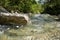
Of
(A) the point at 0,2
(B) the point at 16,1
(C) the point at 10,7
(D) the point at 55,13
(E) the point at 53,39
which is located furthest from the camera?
(D) the point at 55,13

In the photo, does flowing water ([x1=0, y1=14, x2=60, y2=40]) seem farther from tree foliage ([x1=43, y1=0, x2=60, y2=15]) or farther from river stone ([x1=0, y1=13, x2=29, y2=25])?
tree foliage ([x1=43, y1=0, x2=60, y2=15])

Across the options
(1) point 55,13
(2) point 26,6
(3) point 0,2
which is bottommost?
(1) point 55,13

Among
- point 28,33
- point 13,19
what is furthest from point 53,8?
point 28,33

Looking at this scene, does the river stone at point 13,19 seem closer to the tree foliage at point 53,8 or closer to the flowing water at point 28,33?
the flowing water at point 28,33

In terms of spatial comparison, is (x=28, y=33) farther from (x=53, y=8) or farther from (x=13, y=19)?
(x=53, y=8)

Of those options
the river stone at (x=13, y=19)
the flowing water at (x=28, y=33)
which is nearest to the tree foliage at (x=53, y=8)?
the river stone at (x=13, y=19)

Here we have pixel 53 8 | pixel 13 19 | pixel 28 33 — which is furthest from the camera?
pixel 53 8

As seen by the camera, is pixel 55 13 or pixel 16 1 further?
pixel 55 13

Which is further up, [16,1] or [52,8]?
[16,1]

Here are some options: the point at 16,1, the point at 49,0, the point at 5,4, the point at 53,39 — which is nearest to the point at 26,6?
the point at 16,1

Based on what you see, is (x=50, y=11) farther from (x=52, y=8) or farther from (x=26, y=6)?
(x=26, y=6)

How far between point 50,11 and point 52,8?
547mm

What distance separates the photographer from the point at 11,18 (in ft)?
32.6

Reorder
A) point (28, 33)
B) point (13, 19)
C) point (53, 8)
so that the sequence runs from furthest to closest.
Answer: point (53, 8)
point (13, 19)
point (28, 33)
